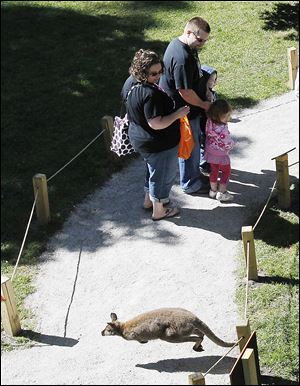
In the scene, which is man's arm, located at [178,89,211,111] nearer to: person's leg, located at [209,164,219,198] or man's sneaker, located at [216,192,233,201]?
person's leg, located at [209,164,219,198]

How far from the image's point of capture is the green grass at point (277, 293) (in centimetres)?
678

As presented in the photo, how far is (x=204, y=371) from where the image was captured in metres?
6.73

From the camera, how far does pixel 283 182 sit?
335 inches

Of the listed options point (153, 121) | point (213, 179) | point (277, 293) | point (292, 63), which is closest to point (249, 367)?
point (277, 293)

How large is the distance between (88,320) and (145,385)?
103 centimetres

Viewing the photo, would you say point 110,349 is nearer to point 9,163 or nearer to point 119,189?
point 119,189

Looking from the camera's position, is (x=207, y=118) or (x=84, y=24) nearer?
(x=207, y=118)

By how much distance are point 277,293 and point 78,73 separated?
612 centimetres

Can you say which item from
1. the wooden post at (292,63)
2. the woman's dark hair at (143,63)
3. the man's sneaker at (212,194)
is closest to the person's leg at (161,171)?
the man's sneaker at (212,194)

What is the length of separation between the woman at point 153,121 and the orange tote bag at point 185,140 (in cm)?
14

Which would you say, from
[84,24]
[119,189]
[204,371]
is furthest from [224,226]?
[84,24]

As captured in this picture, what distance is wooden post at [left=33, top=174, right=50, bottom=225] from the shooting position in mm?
8594

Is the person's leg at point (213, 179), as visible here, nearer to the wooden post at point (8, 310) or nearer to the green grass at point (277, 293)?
the green grass at point (277, 293)

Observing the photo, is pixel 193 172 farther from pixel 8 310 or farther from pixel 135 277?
pixel 8 310
